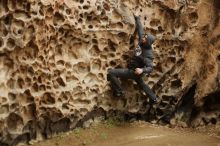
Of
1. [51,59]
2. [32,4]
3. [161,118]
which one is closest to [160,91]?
[161,118]

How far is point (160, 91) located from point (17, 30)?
3.47 meters

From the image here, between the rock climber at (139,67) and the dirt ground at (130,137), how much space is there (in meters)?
0.63

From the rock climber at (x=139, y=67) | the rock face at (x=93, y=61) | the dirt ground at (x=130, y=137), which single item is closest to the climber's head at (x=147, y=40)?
the rock climber at (x=139, y=67)


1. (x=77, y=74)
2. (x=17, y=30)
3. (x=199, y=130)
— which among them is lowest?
(x=199, y=130)

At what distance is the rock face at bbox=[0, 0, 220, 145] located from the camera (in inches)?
314

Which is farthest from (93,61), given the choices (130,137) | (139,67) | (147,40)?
(130,137)

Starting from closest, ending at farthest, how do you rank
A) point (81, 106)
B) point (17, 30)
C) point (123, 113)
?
A: 1. point (17, 30)
2. point (81, 106)
3. point (123, 113)

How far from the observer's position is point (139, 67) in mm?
9109

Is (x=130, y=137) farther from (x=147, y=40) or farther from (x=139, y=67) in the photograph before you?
(x=147, y=40)

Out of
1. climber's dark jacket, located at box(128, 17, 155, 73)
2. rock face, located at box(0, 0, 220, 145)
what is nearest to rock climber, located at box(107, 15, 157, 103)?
climber's dark jacket, located at box(128, 17, 155, 73)

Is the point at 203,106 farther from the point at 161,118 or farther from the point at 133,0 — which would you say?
the point at 133,0

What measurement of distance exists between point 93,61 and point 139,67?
0.82 m

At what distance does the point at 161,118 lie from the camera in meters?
10.4

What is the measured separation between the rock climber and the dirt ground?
0.63 m
